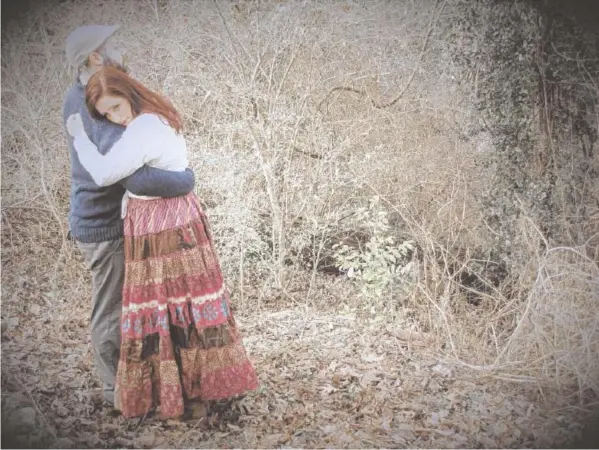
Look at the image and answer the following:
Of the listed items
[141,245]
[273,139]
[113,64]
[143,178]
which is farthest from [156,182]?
[273,139]

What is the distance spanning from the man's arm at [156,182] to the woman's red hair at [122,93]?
0.22 m

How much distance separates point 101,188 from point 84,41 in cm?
61

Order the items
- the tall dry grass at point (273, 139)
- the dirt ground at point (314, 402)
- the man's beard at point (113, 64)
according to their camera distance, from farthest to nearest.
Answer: the tall dry grass at point (273, 139) → the dirt ground at point (314, 402) → the man's beard at point (113, 64)

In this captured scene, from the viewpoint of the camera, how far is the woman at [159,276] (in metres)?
1.94

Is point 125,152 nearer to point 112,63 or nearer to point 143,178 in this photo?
point 143,178

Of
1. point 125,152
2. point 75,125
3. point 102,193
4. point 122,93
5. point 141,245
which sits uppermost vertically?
point 122,93

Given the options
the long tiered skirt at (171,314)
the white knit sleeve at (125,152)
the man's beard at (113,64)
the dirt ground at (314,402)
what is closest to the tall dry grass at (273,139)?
the dirt ground at (314,402)

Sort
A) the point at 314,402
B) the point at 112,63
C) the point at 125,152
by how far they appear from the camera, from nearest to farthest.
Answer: the point at 125,152 → the point at 112,63 → the point at 314,402

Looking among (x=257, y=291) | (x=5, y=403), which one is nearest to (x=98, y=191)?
(x=5, y=403)

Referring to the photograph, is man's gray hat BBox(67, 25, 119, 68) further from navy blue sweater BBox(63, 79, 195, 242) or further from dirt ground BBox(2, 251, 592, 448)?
dirt ground BBox(2, 251, 592, 448)

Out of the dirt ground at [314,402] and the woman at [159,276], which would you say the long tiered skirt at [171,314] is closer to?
the woman at [159,276]

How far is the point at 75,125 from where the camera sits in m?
1.96

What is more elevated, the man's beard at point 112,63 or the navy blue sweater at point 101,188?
the man's beard at point 112,63

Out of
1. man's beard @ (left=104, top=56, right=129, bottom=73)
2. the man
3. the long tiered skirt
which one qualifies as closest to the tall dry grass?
the long tiered skirt
